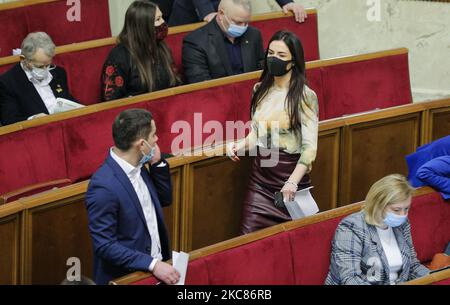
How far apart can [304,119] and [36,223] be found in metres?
0.46

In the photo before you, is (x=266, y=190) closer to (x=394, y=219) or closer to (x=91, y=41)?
(x=394, y=219)

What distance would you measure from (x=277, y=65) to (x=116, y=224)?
0.44m

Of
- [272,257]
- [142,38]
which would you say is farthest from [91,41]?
[272,257]

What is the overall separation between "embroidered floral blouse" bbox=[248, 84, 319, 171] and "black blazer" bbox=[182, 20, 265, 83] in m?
0.53

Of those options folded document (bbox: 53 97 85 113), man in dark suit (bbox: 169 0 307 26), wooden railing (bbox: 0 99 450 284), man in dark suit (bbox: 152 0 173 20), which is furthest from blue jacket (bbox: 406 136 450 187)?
man in dark suit (bbox: 152 0 173 20)

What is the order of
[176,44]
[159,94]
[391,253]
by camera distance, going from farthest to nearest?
1. [176,44]
2. [159,94]
3. [391,253]

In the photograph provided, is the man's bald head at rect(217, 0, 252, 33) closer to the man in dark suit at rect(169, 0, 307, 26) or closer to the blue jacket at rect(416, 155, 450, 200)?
the man in dark suit at rect(169, 0, 307, 26)

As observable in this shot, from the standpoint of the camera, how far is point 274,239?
1413 millimetres

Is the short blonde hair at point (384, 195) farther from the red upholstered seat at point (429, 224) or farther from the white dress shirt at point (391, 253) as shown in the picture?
the red upholstered seat at point (429, 224)

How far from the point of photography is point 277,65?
158 centimetres

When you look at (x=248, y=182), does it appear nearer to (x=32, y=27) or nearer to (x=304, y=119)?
(x=304, y=119)

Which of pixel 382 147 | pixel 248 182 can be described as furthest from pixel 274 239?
pixel 382 147

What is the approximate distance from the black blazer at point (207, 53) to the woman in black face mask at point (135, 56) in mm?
104

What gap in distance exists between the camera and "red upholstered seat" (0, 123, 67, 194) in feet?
5.55
